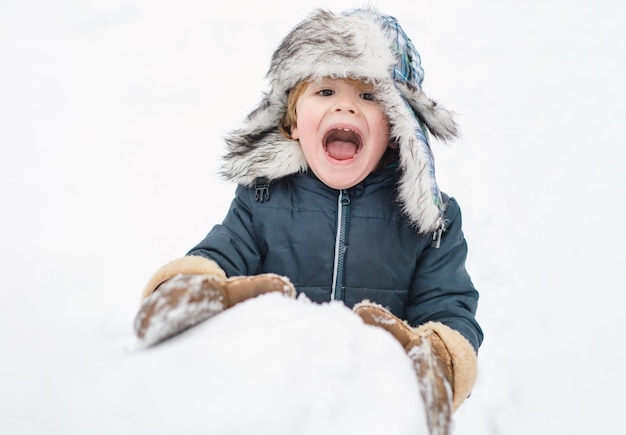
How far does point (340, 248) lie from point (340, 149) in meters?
0.26

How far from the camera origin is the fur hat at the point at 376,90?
4.51 ft

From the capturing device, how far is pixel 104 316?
6.78 feet

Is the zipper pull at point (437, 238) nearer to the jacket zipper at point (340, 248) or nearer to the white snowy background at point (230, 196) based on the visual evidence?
the jacket zipper at point (340, 248)

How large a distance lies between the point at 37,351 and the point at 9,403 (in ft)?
0.56

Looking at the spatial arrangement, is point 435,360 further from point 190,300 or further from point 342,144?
point 342,144

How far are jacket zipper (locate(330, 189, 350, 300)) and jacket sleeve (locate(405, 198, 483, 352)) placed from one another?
0.66 ft

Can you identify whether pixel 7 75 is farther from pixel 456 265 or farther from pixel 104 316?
pixel 456 265

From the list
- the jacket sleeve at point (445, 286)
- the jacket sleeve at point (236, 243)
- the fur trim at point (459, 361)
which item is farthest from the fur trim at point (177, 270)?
the jacket sleeve at point (445, 286)

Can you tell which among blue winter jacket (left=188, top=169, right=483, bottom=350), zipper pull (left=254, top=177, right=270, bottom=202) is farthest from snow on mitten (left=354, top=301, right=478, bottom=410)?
zipper pull (left=254, top=177, right=270, bottom=202)

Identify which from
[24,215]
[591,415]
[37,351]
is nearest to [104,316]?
[24,215]

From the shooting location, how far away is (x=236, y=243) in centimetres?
Result: 151

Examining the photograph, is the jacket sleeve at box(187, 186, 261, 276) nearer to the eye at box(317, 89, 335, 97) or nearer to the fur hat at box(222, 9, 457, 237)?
the fur hat at box(222, 9, 457, 237)

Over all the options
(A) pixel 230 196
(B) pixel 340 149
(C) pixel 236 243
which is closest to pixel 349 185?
(B) pixel 340 149

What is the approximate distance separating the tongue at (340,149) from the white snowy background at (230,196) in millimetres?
603
